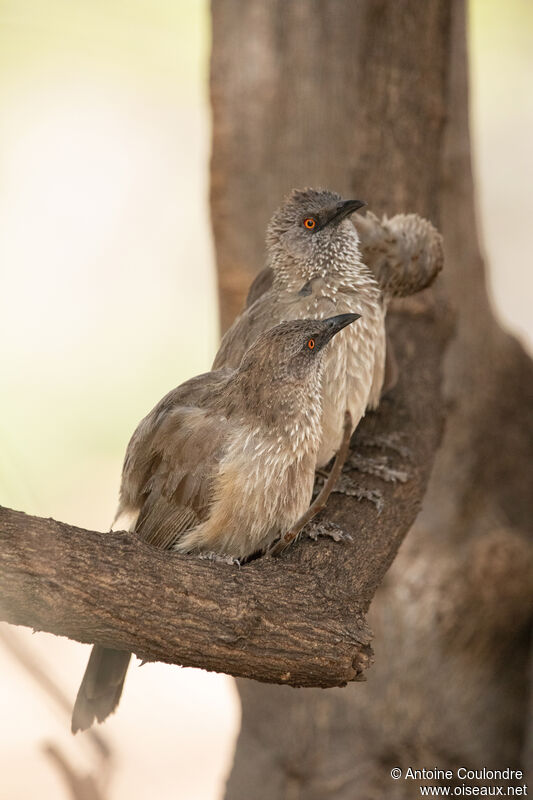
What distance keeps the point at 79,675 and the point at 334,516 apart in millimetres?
1137

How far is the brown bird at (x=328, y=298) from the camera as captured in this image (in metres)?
3.80

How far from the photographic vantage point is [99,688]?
3176mm

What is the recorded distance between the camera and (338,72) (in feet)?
18.9

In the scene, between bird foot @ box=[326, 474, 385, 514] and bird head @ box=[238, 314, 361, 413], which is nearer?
bird head @ box=[238, 314, 361, 413]

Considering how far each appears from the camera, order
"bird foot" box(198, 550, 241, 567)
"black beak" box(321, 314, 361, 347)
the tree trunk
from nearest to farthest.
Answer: "bird foot" box(198, 550, 241, 567), "black beak" box(321, 314, 361, 347), the tree trunk

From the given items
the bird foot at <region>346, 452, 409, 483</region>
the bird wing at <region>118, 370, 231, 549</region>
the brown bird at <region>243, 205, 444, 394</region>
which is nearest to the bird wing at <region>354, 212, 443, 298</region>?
the brown bird at <region>243, 205, 444, 394</region>

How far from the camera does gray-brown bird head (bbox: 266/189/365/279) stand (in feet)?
13.1

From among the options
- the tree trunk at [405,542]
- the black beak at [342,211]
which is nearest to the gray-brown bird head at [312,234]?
the black beak at [342,211]

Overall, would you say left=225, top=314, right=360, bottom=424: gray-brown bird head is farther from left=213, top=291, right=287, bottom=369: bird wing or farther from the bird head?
left=213, top=291, right=287, bottom=369: bird wing

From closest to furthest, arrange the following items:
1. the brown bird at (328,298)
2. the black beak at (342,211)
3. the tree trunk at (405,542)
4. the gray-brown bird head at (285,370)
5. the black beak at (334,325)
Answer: the gray-brown bird head at (285,370) → the black beak at (334,325) → the brown bird at (328,298) → the black beak at (342,211) → the tree trunk at (405,542)

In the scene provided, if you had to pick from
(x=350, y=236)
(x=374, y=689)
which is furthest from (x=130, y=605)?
(x=374, y=689)

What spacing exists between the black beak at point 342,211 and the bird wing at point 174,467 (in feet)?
3.50

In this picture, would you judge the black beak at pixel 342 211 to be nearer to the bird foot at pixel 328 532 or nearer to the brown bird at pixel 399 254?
the brown bird at pixel 399 254

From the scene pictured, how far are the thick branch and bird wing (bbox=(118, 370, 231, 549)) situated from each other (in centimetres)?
32
